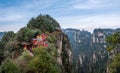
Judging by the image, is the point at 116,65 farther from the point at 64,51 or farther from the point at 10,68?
the point at 10,68

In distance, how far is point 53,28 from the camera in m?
64.1

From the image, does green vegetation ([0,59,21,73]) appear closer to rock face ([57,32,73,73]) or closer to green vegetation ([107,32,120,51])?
green vegetation ([107,32,120,51])

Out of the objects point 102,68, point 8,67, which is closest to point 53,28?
point 8,67

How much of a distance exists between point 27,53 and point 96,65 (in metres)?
114

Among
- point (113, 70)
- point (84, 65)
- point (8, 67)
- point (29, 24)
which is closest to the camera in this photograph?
point (8, 67)

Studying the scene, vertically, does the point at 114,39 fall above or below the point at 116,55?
above

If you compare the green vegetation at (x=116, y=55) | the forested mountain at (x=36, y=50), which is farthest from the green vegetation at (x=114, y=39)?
the forested mountain at (x=36, y=50)

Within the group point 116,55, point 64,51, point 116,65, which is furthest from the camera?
point 64,51

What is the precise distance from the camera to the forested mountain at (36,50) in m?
41.8

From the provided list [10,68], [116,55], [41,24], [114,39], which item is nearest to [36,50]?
[10,68]

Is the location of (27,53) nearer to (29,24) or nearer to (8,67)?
(8,67)

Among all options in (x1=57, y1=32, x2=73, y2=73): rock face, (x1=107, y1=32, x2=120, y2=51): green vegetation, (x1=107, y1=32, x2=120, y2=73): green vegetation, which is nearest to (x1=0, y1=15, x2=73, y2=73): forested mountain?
(x1=57, y1=32, x2=73, y2=73): rock face

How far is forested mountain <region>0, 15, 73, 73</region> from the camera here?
41.8 metres

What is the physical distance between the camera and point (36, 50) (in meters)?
44.7
